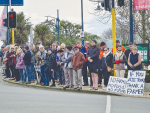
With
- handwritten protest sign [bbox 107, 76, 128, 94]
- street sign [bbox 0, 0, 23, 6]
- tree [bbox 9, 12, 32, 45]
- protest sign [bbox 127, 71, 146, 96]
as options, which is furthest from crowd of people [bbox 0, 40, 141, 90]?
tree [bbox 9, 12, 32, 45]

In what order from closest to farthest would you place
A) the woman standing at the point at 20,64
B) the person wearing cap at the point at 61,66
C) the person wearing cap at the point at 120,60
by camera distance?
1. the person wearing cap at the point at 120,60
2. the person wearing cap at the point at 61,66
3. the woman standing at the point at 20,64

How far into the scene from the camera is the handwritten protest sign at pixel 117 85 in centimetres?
1177

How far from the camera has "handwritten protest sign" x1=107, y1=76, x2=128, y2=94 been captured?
1177 cm

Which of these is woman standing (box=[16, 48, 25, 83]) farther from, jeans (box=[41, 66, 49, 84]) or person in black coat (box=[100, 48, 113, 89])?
person in black coat (box=[100, 48, 113, 89])

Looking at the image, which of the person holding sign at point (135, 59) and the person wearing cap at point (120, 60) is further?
the person wearing cap at point (120, 60)

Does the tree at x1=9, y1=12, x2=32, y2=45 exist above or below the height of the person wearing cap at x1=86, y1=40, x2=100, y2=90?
above

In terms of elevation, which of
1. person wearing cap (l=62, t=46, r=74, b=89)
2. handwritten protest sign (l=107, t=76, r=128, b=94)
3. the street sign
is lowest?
handwritten protest sign (l=107, t=76, r=128, b=94)

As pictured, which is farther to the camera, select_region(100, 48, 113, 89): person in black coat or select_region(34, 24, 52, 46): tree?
select_region(34, 24, 52, 46): tree

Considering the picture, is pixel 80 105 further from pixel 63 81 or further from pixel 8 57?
pixel 8 57

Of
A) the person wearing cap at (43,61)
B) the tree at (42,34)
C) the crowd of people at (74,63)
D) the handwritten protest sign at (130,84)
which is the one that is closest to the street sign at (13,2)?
the crowd of people at (74,63)

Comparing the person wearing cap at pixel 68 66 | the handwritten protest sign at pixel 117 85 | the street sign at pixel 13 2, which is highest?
the street sign at pixel 13 2

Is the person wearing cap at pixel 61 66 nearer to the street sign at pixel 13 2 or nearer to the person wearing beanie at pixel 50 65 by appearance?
the person wearing beanie at pixel 50 65

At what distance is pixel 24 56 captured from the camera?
14.8 m

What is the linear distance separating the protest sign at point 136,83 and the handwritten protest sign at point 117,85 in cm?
22
